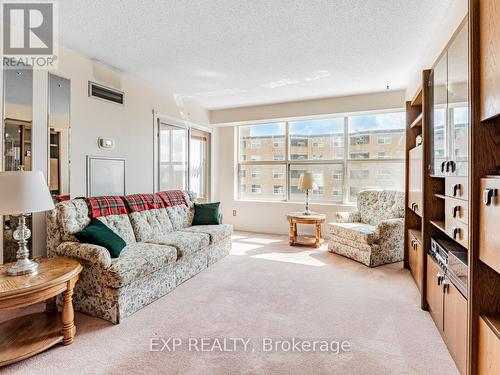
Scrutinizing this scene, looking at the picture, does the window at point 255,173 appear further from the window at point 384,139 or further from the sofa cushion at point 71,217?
the sofa cushion at point 71,217

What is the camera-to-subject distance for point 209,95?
15.5 ft

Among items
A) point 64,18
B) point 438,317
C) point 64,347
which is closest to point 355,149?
point 438,317

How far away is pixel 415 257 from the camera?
299 cm

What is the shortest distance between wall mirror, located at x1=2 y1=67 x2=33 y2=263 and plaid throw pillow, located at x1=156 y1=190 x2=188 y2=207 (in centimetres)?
153

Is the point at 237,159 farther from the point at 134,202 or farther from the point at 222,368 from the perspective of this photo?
the point at 222,368

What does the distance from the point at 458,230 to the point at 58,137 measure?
11.9ft

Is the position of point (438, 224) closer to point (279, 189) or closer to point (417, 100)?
point (417, 100)

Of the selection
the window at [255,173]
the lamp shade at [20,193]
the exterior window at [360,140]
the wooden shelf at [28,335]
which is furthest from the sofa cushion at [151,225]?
the exterior window at [360,140]

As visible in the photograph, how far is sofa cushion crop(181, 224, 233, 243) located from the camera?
11.9 feet

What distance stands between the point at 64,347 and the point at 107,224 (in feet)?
4.07

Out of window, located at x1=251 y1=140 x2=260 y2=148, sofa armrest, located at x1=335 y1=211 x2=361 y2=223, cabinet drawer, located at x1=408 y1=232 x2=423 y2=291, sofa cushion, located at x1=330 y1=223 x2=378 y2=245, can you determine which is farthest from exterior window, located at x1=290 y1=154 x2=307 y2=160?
cabinet drawer, located at x1=408 y1=232 x2=423 y2=291

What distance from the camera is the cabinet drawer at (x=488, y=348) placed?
1185 mm

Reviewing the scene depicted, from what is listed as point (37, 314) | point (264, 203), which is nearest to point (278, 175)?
point (264, 203)

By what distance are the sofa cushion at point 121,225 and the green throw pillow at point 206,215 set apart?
115 cm
